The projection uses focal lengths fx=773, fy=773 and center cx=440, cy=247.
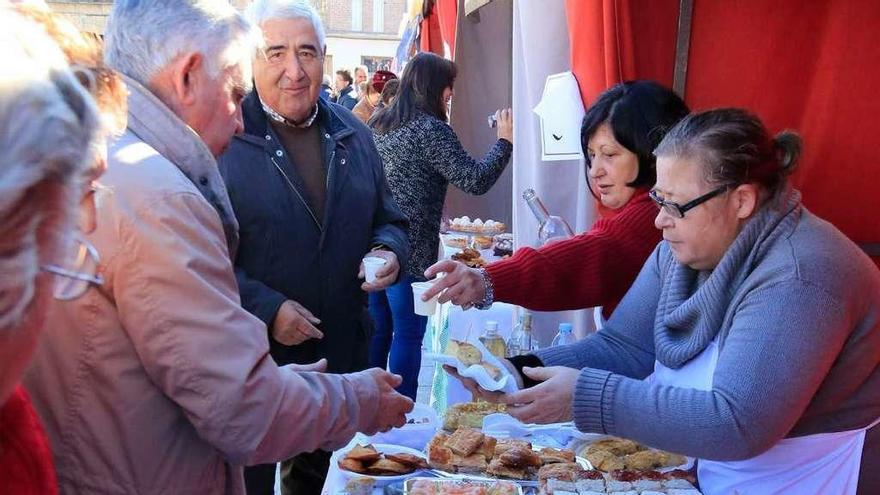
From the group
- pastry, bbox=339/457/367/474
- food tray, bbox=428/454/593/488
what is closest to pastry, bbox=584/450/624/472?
food tray, bbox=428/454/593/488

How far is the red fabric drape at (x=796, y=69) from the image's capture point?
2615 millimetres

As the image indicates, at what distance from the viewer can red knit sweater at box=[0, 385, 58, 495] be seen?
0.92 metres

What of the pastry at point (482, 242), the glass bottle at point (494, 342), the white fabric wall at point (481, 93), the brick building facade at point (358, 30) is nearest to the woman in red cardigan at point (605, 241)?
the glass bottle at point (494, 342)

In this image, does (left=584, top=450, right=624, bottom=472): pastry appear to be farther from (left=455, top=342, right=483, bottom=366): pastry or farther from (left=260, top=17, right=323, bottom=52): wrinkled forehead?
(left=260, top=17, right=323, bottom=52): wrinkled forehead

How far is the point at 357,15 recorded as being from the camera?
32.9 m

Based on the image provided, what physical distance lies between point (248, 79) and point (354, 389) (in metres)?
0.76

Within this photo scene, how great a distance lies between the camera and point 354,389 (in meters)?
1.75

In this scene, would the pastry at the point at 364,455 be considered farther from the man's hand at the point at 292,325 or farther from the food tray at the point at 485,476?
the man's hand at the point at 292,325

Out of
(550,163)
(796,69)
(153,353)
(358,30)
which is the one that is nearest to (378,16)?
(358,30)

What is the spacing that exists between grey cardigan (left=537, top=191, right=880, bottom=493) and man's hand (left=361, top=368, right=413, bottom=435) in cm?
44

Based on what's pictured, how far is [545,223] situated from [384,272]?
1.02 m

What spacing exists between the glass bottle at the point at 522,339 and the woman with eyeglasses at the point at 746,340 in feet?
3.45

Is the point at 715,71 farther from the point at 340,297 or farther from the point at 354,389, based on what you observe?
the point at 354,389

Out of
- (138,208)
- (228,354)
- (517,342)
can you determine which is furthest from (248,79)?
(517,342)
